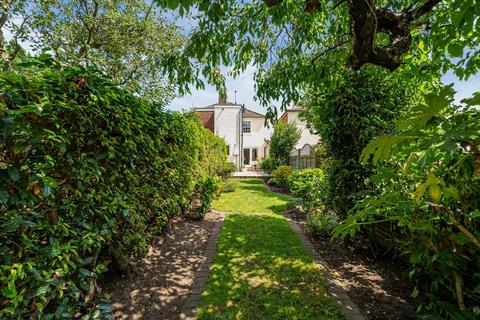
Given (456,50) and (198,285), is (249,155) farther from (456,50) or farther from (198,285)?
(456,50)

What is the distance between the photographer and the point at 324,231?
16.4ft

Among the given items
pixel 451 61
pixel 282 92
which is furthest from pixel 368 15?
pixel 451 61

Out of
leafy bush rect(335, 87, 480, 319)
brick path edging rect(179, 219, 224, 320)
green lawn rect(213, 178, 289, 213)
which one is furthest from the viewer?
green lawn rect(213, 178, 289, 213)

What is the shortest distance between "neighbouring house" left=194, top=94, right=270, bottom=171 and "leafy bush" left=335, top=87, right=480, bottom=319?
22.6 m

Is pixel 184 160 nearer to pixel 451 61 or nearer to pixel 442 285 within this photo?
pixel 442 285

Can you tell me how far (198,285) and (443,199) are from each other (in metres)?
3.07

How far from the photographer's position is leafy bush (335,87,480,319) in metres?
1.24

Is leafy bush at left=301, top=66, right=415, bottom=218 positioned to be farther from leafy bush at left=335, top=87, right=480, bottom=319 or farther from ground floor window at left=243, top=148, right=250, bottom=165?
ground floor window at left=243, top=148, right=250, bottom=165

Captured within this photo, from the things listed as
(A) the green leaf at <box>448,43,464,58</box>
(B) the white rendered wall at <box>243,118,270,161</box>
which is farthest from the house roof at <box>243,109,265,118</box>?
(A) the green leaf at <box>448,43,464,58</box>

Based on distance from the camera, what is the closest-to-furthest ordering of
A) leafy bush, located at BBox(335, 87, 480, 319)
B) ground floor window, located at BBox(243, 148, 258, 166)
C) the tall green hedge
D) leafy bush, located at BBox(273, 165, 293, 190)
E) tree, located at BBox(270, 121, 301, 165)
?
leafy bush, located at BBox(335, 87, 480, 319), the tall green hedge, leafy bush, located at BBox(273, 165, 293, 190), tree, located at BBox(270, 121, 301, 165), ground floor window, located at BBox(243, 148, 258, 166)

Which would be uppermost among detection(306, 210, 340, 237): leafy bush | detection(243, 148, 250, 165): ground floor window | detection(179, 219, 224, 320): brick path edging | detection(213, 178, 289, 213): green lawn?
detection(243, 148, 250, 165): ground floor window

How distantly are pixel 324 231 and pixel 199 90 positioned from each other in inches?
162

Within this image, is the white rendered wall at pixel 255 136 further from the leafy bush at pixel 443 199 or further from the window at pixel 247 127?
the leafy bush at pixel 443 199

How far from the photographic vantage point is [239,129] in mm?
25438
